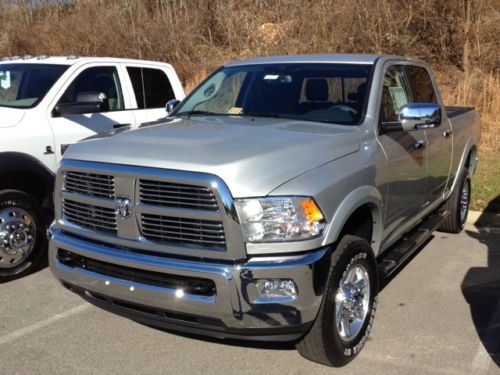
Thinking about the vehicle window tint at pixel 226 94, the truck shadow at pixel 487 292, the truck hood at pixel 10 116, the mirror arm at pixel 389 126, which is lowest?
the truck shadow at pixel 487 292

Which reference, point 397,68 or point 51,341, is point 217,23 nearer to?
point 397,68

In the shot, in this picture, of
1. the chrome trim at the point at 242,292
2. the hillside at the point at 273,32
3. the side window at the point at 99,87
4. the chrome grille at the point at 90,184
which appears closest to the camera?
the chrome trim at the point at 242,292

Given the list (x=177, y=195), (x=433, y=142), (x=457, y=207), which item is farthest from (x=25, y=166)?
(x=457, y=207)

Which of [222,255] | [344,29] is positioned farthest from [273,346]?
[344,29]

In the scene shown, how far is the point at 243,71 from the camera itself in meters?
4.94

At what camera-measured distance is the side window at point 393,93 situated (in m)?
4.37

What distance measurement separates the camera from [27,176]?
5160mm

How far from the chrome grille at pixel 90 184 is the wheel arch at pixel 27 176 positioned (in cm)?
167

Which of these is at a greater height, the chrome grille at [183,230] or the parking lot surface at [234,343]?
the chrome grille at [183,230]

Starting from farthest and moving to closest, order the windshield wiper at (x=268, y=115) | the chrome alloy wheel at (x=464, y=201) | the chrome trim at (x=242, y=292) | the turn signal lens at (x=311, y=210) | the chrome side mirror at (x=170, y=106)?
1. the chrome alloy wheel at (x=464, y=201)
2. the chrome side mirror at (x=170, y=106)
3. the windshield wiper at (x=268, y=115)
4. the turn signal lens at (x=311, y=210)
5. the chrome trim at (x=242, y=292)

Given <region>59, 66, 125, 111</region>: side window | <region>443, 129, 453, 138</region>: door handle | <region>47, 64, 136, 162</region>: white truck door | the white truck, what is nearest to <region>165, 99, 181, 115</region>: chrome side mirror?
the white truck

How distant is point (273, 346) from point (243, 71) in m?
2.47

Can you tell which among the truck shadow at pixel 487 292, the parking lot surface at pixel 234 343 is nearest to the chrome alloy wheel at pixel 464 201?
the truck shadow at pixel 487 292

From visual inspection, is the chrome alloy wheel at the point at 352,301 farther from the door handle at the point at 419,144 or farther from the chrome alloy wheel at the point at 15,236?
the chrome alloy wheel at the point at 15,236
